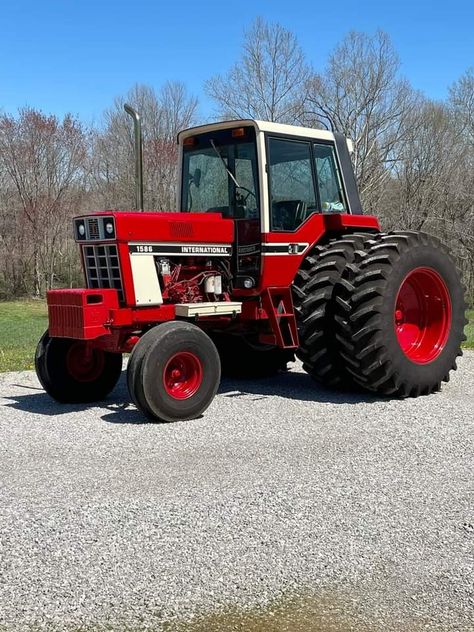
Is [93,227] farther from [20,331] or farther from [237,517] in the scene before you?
[20,331]

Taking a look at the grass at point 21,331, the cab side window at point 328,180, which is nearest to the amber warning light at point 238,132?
the cab side window at point 328,180

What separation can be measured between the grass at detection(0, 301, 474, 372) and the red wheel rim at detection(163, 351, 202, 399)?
4296 mm

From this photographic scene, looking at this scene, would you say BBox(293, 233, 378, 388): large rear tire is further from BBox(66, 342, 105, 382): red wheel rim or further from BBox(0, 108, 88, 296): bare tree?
BBox(0, 108, 88, 296): bare tree

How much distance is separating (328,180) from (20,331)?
13.9m

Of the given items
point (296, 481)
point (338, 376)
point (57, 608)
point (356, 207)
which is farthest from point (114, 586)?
point (356, 207)

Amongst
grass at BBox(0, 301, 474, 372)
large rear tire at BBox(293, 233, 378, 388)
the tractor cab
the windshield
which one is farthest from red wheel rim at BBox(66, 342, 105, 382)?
grass at BBox(0, 301, 474, 372)

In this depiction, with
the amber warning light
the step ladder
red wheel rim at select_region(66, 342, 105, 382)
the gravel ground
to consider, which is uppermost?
the amber warning light

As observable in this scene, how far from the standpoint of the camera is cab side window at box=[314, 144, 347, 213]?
8492 mm

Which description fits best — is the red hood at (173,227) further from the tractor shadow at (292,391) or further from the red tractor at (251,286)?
the tractor shadow at (292,391)

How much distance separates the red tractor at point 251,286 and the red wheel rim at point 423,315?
2cm

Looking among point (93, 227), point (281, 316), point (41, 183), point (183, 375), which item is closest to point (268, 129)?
point (281, 316)

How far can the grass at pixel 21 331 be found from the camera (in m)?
11.6

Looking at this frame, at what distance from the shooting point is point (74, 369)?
806 centimetres

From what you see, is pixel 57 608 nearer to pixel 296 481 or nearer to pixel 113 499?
pixel 113 499
